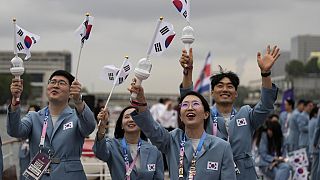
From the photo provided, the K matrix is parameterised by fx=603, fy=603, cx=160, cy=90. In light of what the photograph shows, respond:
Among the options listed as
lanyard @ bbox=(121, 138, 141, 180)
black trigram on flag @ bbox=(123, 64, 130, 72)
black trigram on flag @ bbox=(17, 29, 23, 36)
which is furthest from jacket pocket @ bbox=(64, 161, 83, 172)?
black trigram on flag @ bbox=(17, 29, 23, 36)

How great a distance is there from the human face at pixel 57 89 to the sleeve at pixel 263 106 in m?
1.86

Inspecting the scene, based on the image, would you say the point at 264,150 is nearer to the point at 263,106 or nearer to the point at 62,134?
the point at 263,106

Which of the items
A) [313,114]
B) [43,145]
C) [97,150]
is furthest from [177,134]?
[313,114]

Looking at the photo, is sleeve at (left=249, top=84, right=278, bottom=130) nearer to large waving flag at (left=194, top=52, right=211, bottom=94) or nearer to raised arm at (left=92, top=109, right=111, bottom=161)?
raised arm at (left=92, top=109, right=111, bottom=161)

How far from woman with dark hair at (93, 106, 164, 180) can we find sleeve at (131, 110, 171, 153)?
2.85 ft

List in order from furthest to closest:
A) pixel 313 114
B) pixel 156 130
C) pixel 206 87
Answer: pixel 206 87 → pixel 313 114 → pixel 156 130

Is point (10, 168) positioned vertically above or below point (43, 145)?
below

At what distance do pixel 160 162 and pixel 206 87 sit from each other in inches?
564

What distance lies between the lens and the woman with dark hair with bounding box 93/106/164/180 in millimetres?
5824

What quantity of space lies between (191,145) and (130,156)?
1231 mm

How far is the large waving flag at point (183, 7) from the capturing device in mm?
5267

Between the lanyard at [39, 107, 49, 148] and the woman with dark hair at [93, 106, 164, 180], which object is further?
the woman with dark hair at [93, 106, 164, 180]

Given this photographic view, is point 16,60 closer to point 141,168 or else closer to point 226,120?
point 141,168

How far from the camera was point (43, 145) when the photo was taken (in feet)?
18.5
